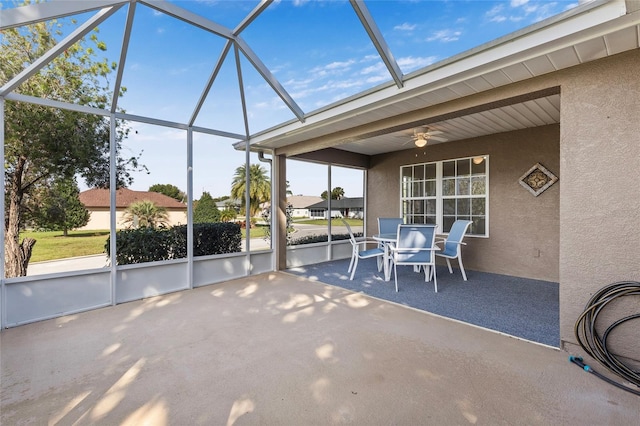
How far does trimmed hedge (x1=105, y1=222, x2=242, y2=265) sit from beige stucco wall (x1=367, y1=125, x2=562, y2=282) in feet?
15.6

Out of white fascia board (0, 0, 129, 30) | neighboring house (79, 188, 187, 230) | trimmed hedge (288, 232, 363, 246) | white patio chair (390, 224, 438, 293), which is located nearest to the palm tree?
trimmed hedge (288, 232, 363, 246)

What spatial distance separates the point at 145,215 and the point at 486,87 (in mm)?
4841

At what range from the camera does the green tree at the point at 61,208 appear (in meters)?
3.60

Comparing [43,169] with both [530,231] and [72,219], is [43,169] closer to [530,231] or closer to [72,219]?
[72,219]

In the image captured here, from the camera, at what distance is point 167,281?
4414 mm

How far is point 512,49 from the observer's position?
229cm

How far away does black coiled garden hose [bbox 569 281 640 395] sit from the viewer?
2064 mm

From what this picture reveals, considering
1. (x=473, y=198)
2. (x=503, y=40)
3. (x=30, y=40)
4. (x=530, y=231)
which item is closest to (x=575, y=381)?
(x=503, y=40)

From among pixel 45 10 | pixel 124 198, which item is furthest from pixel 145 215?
pixel 45 10

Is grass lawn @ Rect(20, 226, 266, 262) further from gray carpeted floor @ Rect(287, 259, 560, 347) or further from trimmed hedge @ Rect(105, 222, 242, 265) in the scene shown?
gray carpeted floor @ Rect(287, 259, 560, 347)

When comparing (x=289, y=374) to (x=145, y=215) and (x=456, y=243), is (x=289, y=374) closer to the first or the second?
(x=145, y=215)

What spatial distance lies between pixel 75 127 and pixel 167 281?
249 centimetres

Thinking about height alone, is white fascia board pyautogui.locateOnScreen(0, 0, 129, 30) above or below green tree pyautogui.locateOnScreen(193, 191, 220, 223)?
above

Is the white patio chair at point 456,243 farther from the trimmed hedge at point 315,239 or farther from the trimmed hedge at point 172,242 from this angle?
the trimmed hedge at point 172,242
